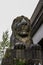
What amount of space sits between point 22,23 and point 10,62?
109 centimetres

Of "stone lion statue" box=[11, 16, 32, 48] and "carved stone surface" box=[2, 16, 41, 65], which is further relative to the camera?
"stone lion statue" box=[11, 16, 32, 48]

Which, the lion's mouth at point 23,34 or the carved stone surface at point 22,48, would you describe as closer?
the carved stone surface at point 22,48

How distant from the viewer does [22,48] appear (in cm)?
645

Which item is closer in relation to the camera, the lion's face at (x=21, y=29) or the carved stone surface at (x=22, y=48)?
the carved stone surface at (x=22, y=48)

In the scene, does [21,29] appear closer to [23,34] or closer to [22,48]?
[23,34]

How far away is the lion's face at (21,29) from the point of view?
6754mm

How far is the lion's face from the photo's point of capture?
675cm

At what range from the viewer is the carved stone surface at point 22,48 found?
6.24 metres

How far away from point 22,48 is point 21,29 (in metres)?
0.53

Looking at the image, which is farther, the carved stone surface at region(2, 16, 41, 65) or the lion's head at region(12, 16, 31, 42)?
the lion's head at region(12, 16, 31, 42)

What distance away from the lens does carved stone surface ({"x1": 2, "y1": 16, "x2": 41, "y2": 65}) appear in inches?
246

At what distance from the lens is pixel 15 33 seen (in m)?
6.77

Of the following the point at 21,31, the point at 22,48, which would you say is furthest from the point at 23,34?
the point at 22,48

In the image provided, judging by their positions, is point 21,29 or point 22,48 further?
point 21,29
